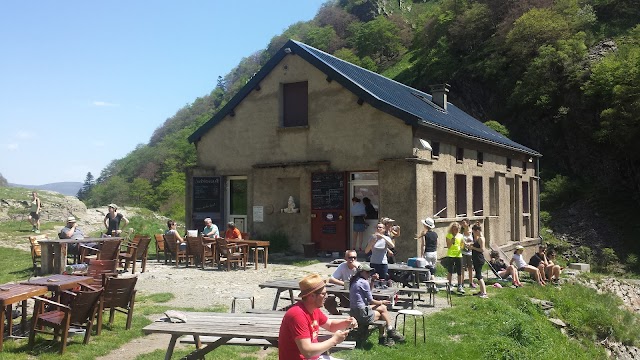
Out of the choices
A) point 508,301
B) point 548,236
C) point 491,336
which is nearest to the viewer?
point 491,336

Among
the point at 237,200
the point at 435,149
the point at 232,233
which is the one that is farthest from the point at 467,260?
the point at 237,200

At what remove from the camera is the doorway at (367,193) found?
16.8 meters

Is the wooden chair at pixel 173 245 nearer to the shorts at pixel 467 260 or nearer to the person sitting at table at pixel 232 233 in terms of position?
the person sitting at table at pixel 232 233

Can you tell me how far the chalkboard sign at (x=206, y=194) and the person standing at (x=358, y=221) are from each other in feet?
17.0

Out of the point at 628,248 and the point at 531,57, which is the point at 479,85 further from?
the point at 628,248

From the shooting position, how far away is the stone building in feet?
52.5

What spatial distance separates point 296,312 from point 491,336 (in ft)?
18.5

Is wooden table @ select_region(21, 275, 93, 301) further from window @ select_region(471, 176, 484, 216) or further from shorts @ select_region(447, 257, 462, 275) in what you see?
window @ select_region(471, 176, 484, 216)

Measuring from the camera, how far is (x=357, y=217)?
54.9ft

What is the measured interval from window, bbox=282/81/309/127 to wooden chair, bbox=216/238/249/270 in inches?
201

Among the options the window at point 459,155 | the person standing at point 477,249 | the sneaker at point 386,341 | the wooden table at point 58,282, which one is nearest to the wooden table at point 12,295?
the wooden table at point 58,282

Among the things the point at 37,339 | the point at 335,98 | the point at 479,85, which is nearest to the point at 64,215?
the point at 335,98

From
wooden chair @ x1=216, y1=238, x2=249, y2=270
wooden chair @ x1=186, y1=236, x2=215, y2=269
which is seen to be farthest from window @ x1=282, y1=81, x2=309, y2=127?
wooden chair @ x1=186, y1=236, x2=215, y2=269

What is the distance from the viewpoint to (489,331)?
9.22m
